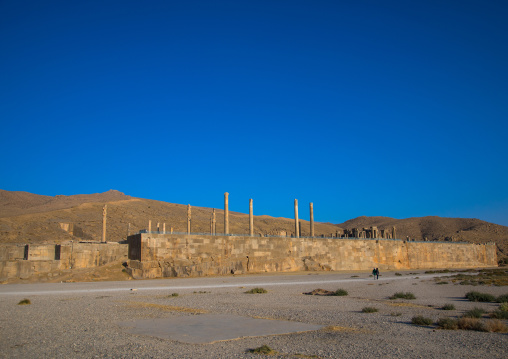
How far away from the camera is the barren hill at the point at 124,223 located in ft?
191

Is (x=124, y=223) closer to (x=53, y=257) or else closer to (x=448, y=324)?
(x=53, y=257)

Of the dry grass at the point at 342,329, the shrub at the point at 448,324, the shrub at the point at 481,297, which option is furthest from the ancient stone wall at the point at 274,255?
the shrub at the point at 448,324

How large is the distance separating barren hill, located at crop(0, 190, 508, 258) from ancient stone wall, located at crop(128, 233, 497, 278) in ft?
16.9

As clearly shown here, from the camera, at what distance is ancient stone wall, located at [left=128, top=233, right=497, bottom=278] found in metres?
33.1

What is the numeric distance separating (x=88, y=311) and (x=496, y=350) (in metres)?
11.5

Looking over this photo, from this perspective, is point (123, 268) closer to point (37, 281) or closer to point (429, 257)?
→ point (37, 281)

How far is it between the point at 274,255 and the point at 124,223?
45093 mm

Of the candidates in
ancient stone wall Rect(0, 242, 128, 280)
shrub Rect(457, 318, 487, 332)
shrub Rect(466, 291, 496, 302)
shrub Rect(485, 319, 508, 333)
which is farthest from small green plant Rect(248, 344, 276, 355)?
ancient stone wall Rect(0, 242, 128, 280)

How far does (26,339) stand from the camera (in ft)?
28.9

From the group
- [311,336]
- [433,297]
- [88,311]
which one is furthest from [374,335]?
[433,297]

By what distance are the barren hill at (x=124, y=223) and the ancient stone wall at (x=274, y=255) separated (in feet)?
16.9

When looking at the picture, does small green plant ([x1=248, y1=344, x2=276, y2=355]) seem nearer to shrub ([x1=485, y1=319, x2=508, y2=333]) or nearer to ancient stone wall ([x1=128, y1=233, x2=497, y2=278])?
shrub ([x1=485, y1=319, x2=508, y2=333])

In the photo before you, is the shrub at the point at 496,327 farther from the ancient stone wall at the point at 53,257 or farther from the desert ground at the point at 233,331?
the ancient stone wall at the point at 53,257

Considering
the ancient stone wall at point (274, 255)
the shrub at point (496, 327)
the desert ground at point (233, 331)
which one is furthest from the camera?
the ancient stone wall at point (274, 255)
